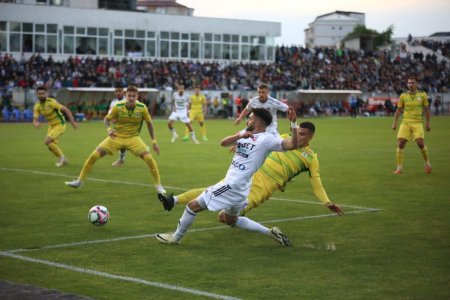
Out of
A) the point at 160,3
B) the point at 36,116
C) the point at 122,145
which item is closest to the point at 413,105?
the point at 122,145

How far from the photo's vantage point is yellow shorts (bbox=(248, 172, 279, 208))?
10.6 metres

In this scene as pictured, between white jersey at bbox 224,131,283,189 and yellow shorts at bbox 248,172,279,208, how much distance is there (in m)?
1.16

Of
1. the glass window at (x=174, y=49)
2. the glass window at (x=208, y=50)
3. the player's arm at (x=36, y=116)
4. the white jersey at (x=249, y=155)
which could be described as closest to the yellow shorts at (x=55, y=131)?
the player's arm at (x=36, y=116)

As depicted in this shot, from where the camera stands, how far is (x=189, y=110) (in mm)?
34500

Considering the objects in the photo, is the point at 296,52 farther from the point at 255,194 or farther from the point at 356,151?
the point at 255,194

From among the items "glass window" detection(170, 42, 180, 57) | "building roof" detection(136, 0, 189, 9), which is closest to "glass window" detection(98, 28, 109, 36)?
"glass window" detection(170, 42, 180, 57)

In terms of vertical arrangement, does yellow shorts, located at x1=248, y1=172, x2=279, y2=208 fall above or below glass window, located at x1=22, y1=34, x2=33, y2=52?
below

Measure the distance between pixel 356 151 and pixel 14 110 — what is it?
97.2 ft

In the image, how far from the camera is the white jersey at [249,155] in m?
9.39

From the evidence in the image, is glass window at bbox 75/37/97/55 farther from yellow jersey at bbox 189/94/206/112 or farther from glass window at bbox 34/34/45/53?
yellow jersey at bbox 189/94/206/112

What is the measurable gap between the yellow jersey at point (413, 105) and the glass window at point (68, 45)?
46.5 m

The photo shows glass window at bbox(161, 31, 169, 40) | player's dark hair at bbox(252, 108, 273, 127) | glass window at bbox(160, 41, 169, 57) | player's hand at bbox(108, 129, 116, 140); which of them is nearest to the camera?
player's dark hair at bbox(252, 108, 273, 127)

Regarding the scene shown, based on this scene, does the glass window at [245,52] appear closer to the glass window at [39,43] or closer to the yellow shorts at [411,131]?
the glass window at [39,43]

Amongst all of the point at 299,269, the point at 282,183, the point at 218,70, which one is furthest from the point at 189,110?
the point at 218,70
